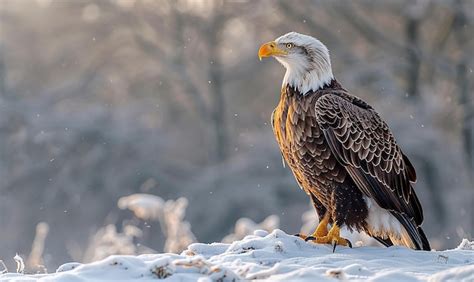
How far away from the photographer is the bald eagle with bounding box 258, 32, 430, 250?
6.45 meters

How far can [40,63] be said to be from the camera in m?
23.7

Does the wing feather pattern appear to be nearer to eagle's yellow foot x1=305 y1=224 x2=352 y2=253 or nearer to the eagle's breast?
the eagle's breast

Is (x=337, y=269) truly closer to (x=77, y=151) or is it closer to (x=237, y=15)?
(x=77, y=151)

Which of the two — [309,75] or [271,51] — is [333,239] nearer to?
[309,75]

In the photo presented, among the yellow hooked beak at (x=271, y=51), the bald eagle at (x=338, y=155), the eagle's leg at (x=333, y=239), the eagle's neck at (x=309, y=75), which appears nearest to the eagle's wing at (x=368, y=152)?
the bald eagle at (x=338, y=155)

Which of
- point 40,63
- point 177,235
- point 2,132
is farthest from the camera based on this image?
point 40,63

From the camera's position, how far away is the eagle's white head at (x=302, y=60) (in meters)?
6.79

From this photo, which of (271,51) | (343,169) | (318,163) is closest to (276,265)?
(318,163)

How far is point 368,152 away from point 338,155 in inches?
11.7

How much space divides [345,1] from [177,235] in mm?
13987

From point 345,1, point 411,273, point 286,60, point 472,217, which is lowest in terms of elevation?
point 411,273

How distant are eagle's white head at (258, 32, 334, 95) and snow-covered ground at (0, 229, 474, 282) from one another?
128 cm

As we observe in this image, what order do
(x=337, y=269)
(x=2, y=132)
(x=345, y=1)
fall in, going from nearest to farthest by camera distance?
(x=337, y=269)
(x=2, y=132)
(x=345, y=1)

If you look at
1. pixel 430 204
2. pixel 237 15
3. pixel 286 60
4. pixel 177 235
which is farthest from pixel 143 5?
pixel 286 60
